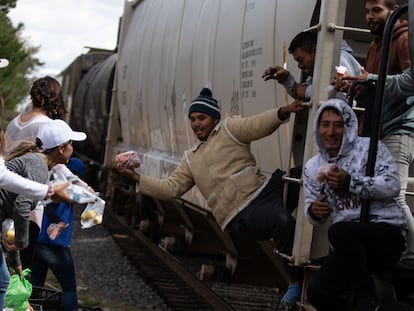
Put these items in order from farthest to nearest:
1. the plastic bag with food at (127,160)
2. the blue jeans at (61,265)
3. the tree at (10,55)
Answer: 1. the tree at (10,55)
2. the blue jeans at (61,265)
3. the plastic bag with food at (127,160)

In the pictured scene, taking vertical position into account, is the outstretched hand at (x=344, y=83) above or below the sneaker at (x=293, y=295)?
above

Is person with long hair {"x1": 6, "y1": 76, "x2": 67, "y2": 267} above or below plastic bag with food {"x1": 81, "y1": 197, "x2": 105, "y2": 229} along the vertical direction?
above

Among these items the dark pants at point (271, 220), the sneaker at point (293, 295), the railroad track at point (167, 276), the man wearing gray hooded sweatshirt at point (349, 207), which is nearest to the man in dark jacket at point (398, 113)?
the man wearing gray hooded sweatshirt at point (349, 207)

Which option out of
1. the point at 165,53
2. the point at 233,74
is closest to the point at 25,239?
the point at 233,74

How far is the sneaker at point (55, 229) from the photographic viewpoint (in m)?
5.67

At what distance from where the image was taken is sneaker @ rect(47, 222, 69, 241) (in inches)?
223

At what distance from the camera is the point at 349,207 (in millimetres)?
4340

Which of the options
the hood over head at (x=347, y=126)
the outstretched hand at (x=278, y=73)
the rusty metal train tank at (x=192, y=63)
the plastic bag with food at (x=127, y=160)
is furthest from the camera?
the rusty metal train tank at (x=192, y=63)

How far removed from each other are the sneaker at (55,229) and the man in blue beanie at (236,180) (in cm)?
63

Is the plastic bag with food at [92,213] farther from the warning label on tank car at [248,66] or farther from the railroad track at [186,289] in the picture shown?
the railroad track at [186,289]

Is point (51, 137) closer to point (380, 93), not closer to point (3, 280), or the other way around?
point (3, 280)

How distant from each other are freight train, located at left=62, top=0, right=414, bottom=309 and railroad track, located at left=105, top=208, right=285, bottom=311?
32 cm

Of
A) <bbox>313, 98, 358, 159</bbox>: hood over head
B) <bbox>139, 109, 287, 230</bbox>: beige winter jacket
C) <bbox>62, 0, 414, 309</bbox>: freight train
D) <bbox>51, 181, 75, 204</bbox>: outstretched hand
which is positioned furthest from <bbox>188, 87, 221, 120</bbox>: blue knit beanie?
<bbox>51, 181, 75, 204</bbox>: outstretched hand

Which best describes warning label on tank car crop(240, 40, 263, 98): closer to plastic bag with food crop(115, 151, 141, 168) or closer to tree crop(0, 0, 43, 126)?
plastic bag with food crop(115, 151, 141, 168)
